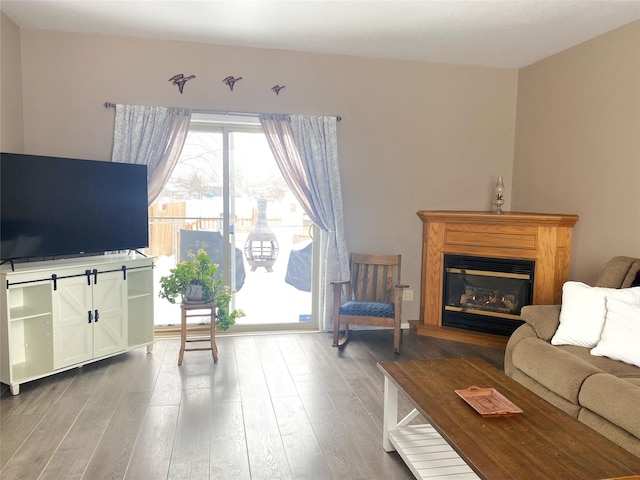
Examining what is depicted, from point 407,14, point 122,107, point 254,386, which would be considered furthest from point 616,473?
point 122,107

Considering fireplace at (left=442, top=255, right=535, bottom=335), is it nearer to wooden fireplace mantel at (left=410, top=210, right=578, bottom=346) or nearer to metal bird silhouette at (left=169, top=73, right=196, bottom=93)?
wooden fireplace mantel at (left=410, top=210, right=578, bottom=346)

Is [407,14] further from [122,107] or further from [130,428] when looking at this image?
[130,428]

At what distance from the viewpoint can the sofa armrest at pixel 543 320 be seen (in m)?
3.05

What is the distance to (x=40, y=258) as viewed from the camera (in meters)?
3.71

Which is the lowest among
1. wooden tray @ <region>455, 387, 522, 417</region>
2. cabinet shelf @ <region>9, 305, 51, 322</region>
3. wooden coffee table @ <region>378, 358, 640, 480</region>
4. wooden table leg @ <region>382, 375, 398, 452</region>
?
wooden table leg @ <region>382, 375, 398, 452</region>

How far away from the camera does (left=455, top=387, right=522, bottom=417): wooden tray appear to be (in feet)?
6.53

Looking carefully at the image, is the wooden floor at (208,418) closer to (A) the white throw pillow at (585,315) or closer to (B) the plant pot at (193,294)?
(B) the plant pot at (193,294)

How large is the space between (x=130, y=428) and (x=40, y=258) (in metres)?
1.79

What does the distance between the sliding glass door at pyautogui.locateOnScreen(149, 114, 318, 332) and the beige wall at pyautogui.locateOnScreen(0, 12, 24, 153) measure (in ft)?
A: 3.91

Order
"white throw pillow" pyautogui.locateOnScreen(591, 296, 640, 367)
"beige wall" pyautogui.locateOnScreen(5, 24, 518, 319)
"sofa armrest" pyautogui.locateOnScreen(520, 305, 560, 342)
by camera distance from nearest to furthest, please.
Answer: "white throw pillow" pyautogui.locateOnScreen(591, 296, 640, 367), "sofa armrest" pyautogui.locateOnScreen(520, 305, 560, 342), "beige wall" pyautogui.locateOnScreen(5, 24, 518, 319)

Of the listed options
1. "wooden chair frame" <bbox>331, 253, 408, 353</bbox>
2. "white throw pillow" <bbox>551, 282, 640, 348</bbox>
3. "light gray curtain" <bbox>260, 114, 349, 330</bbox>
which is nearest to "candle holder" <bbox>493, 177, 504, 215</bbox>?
"wooden chair frame" <bbox>331, 253, 408, 353</bbox>

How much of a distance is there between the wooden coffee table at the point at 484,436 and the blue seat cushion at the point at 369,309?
1412 mm

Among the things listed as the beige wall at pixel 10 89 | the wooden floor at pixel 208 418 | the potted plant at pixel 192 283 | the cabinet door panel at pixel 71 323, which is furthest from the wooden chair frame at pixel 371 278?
the beige wall at pixel 10 89

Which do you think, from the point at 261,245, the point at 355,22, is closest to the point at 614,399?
the point at 355,22
